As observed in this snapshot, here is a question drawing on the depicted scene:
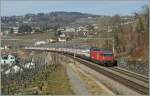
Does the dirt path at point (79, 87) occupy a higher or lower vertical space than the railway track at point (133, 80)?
higher

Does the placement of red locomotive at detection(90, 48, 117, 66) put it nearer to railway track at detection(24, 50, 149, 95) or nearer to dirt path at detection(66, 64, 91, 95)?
railway track at detection(24, 50, 149, 95)

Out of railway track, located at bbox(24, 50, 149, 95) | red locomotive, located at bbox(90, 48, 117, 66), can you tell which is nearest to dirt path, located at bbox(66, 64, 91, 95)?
railway track, located at bbox(24, 50, 149, 95)

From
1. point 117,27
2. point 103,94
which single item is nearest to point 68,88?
point 103,94

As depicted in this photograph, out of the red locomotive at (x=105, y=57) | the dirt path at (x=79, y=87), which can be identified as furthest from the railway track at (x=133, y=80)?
the red locomotive at (x=105, y=57)

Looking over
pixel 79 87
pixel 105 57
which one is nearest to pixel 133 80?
pixel 79 87

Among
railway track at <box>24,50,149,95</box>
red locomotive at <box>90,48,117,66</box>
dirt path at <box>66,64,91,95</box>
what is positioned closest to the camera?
dirt path at <box>66,64,91,95</box>

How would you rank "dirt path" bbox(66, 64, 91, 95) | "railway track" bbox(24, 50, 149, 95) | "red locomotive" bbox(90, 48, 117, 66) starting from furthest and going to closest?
"red locomotive" bbox(90, 48, 117, 66) → "railway track" bbox(24, 50, 149, 95) → "dirt path" bbox(66, 64, 91, 95)

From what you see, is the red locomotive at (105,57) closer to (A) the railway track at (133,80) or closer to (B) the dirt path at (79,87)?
(A) the railway track at (133,80)

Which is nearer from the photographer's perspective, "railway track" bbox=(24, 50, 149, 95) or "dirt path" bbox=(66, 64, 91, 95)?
"dirt path" bbox=(66, 64, 91, 95)

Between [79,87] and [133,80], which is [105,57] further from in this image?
[79,87]

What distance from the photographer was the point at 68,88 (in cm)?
3089

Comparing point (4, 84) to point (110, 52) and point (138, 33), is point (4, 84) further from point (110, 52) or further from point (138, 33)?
point (138, 33)

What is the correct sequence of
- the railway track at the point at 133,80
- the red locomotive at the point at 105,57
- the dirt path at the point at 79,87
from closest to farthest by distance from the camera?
1. the dirt path at the point at 79,87
2. the railway track at the point at 133,80
3. the red locomotive at the point at 105,57

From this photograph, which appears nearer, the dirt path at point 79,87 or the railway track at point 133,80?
the dirt path at point 79,87
